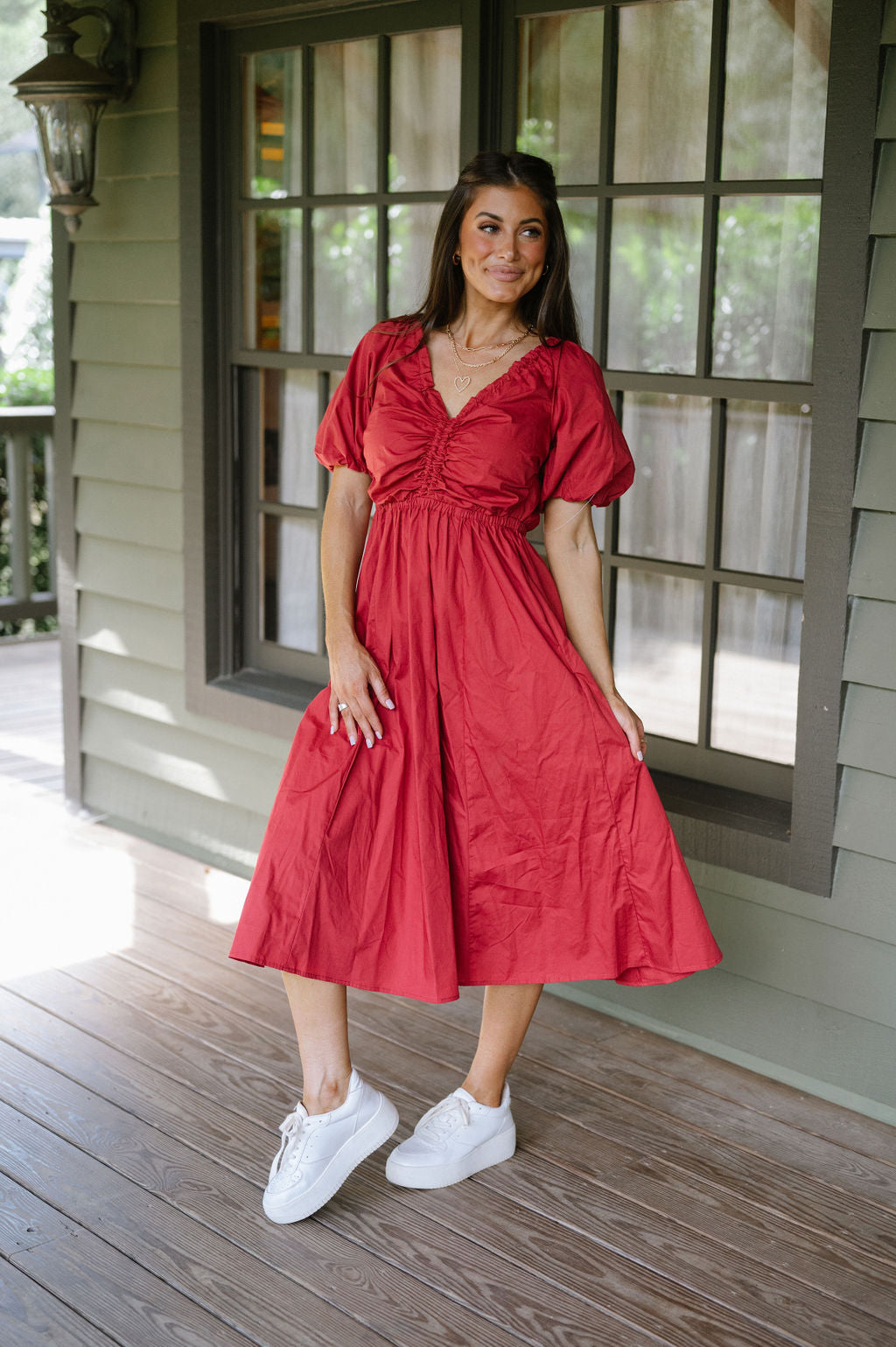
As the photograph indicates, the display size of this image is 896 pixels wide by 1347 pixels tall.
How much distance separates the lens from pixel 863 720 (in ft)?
8.46

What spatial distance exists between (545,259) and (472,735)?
779mm

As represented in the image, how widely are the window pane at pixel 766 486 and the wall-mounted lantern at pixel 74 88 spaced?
1984 millimetres

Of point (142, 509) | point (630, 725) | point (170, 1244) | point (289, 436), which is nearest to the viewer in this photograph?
point (170, 1244)

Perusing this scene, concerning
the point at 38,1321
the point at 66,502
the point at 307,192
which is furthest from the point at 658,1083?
the point at 66,502

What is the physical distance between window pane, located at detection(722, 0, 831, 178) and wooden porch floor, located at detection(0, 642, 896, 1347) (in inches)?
70.7

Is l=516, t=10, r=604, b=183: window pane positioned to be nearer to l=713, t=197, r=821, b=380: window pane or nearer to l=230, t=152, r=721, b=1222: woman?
l=713, t=197, r=821, b=380: window pane

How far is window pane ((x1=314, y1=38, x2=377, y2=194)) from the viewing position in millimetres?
3408

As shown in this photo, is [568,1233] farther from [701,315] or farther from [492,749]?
[701,315]

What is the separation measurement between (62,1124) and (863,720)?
1627mm

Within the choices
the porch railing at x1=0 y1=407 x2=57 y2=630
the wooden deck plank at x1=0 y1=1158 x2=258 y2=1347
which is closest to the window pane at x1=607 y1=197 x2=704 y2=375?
the wooden deck plank at x1=0 y1=1158 x2=258 y2=1347

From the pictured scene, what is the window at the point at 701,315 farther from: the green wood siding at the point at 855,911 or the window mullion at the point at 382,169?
the window mullion at the point at 382,169

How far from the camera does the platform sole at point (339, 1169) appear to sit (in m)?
2.23

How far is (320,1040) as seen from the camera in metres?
2.26

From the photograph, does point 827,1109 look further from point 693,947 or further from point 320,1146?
point 320,1146
